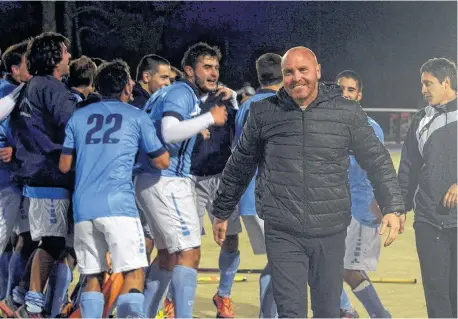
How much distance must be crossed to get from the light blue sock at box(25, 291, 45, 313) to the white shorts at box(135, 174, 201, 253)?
96 centimetres

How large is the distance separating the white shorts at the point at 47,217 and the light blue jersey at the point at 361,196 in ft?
6.87

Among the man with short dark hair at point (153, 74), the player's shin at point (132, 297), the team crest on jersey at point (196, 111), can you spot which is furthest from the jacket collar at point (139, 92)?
the player's shin at point (132, 297)

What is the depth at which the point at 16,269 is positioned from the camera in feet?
24.7

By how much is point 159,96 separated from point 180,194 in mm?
742

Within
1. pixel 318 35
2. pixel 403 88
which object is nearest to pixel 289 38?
pixel 318 35

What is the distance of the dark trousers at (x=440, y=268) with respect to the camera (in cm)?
657

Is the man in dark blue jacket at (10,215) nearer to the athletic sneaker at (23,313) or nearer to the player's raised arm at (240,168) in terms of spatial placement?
the athletic sneaker at (23,313)

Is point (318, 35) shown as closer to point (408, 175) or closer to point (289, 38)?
point (289, 38)

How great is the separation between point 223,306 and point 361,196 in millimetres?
1632

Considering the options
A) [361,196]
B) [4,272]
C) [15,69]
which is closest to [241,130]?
[361,196]

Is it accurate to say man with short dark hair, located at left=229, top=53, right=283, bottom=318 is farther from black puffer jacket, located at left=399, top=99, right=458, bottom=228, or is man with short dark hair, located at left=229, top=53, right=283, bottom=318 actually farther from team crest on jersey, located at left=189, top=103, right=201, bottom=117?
black puffer jacket, located at left=399, top=99, right=458, bottom=228

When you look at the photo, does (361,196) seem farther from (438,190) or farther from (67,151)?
(67,151)

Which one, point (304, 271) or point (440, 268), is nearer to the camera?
point (304, 271)

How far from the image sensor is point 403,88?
29.7 metres
